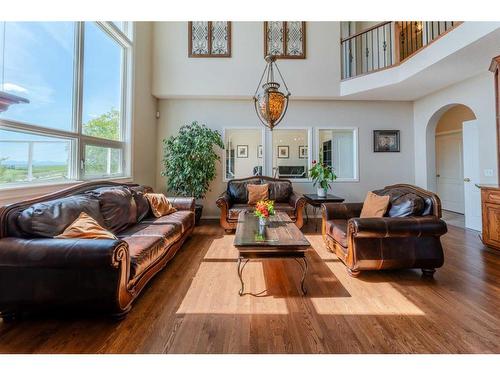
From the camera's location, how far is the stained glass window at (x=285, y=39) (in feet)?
17.9

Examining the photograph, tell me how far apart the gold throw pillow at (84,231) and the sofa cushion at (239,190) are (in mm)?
3122

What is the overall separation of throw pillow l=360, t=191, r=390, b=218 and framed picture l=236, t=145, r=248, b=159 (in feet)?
13.0

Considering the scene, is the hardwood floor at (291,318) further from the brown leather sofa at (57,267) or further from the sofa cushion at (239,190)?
the sofa cushion at (239,190)

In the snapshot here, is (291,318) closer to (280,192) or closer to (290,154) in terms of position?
(280,192)

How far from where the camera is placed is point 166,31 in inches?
212

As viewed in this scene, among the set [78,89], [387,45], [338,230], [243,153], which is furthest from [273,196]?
[387,45]

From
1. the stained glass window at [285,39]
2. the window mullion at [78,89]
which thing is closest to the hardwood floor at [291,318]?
the window mullion at [78,89]

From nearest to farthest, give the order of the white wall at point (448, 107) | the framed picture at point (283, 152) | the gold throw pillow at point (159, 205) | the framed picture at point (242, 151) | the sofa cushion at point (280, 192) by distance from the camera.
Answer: the gold throw pillow at point (159, 205) < the white wall at point (448, 107) < the sofa cushion at point (280, 192) < the framed picture at point (283, 152) < the framed picture at point (242, 151)

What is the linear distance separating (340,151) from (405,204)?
11.0 ft

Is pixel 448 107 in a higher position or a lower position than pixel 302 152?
higher

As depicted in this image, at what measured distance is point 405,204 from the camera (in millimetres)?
2818

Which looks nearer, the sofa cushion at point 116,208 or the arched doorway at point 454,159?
the sofa cushion at point 116,208

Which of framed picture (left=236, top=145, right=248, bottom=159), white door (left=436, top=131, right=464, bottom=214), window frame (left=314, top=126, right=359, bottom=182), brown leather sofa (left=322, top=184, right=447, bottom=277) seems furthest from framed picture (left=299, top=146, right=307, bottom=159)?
white door (left=436, top=131, right=464, bottom=214)
